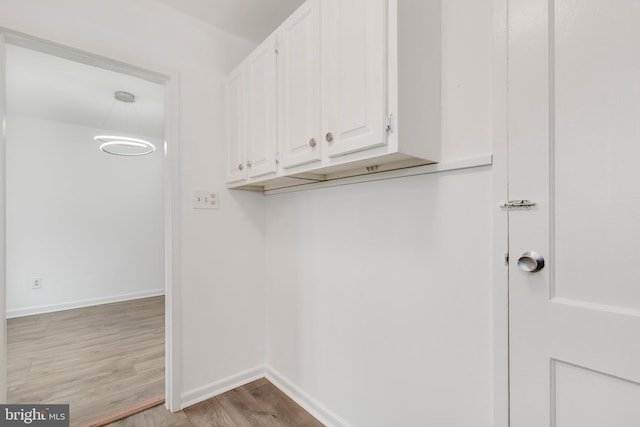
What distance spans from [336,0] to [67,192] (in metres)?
4.36

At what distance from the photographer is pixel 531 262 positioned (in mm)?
871

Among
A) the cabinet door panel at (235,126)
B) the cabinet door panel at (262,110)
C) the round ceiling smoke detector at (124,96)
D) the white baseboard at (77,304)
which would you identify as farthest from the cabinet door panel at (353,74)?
the white baseboard at (77,304)

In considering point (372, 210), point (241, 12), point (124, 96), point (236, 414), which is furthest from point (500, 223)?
point (124, 96)

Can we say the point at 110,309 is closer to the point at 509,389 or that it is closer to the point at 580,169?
the point at 509,389

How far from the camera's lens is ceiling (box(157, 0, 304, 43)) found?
1.75m

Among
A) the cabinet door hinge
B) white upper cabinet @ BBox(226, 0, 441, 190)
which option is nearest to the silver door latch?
white upper cabinet @ BBox(226, 0, 441, 190)

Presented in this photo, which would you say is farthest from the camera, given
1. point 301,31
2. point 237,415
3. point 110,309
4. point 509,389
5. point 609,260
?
point 110,309

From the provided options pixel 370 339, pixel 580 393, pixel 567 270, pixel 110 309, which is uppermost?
pixel 567 270

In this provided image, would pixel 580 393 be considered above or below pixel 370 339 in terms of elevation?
above

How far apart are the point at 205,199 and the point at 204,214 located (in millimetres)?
100

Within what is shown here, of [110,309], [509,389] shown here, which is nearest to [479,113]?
[509,389]

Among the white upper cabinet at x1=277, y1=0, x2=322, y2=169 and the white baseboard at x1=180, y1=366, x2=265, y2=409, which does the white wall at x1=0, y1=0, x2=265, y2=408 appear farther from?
the white upper cabinet at x1=277, y1=0, x2=322, y2=169

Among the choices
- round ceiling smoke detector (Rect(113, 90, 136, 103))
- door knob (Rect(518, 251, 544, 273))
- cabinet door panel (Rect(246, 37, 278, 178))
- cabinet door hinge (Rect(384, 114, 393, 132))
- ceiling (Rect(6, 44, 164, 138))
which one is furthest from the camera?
round ceiling smoke detector (Rect(113, 90, 136, 103))

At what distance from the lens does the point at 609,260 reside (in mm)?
759
